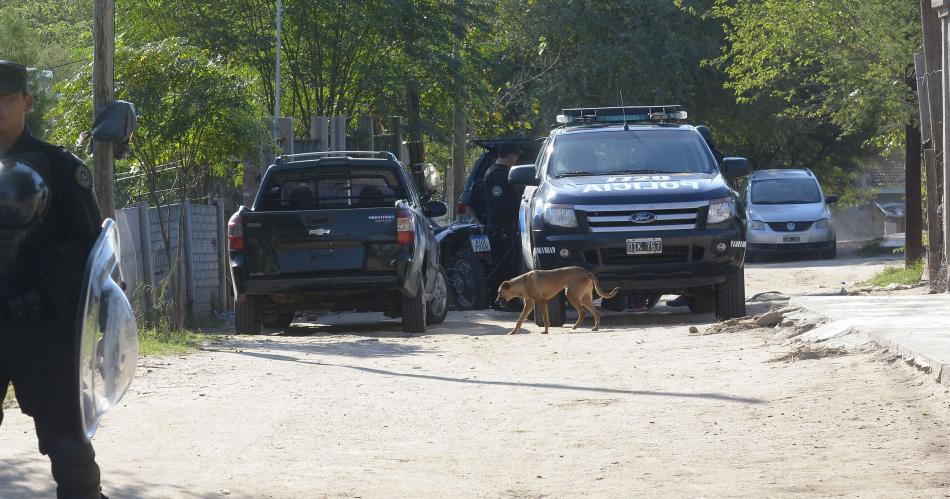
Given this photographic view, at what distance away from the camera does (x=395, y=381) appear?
32.8 ft

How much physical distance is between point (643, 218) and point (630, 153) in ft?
4.97

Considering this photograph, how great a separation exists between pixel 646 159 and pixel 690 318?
1.75 meters

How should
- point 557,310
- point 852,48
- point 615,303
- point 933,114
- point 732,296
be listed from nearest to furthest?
1. point 732,296
2. point 557,310
3. point 615,303
4. point 933,114
5. point 852,48

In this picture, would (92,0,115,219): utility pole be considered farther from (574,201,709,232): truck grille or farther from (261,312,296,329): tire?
(574,201,709,232): truck grille

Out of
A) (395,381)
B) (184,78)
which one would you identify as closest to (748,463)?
(395,381)

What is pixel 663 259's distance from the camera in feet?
44.6

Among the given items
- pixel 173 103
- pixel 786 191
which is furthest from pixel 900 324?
pixel 786 191

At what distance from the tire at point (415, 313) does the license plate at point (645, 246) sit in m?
2.17

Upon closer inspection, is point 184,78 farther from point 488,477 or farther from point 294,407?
point 488,477

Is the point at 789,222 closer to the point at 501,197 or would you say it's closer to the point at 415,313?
the point at 501,197

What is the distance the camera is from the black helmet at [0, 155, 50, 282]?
4.28 meters

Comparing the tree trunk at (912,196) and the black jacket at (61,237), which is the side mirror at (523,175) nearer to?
the tree trunk at (912,196)

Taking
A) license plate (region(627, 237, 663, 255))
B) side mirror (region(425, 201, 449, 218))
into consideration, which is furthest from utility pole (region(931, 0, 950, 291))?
side mirror (region(425, 201, 449, 218))

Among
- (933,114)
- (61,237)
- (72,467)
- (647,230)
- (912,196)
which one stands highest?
(933,114)
